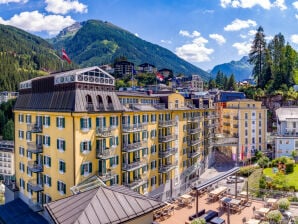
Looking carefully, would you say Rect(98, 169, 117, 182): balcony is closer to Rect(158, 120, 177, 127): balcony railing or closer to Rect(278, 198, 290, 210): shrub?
Rect(158, 120, 177, 127): balcony railing

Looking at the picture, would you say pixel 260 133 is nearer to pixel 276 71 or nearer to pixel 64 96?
pixel 276 71

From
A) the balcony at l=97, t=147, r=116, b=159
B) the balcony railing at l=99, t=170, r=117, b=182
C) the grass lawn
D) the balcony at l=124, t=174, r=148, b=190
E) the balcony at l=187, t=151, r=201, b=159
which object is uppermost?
the balcony at l=97, t=147, r=116, b=159

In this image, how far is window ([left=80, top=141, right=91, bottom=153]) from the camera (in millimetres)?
31438

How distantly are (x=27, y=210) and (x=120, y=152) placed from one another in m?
15.8

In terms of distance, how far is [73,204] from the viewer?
19.0m

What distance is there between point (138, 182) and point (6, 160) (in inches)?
3087

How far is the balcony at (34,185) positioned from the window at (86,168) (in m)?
9.22

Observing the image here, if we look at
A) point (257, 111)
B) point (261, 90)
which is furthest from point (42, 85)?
point (261, 90)

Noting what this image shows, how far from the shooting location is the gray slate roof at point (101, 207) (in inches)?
689

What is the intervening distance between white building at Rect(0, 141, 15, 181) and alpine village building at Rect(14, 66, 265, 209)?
2309 inches

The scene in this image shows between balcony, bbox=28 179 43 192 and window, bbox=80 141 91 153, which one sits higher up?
window, bbox=80 141 91 153

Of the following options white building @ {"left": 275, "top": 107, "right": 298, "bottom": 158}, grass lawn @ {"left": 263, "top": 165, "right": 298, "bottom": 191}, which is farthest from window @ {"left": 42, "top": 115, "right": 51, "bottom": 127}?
white building @ {"left": 275, "top": 107, "right": 298, "bottom": 158}

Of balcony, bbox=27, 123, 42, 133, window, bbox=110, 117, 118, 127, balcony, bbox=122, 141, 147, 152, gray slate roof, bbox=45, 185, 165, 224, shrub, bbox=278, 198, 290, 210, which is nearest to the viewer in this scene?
gray slate roof, bbox=45, 185, 165, 224

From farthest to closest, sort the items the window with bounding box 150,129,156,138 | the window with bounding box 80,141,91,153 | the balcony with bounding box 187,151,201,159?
the balcony with bounding box 187,151,201,159 < the window with bounding box 150,129,156,138 < the window with bounding box 80,141,91,153
